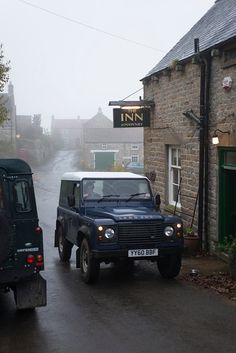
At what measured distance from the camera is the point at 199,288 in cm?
876

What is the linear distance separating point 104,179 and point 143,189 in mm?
864

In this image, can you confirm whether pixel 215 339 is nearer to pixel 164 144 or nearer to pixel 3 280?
pixel 3 280

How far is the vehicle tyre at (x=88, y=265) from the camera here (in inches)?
349

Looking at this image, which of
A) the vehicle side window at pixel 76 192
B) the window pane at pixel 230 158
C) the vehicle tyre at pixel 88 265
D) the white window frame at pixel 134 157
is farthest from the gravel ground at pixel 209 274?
the white window frame at pixel 134 157

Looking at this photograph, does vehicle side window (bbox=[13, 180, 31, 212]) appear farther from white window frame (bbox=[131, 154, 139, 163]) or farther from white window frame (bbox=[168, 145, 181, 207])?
white window frame (bbox=[131, 154, 139, 163])

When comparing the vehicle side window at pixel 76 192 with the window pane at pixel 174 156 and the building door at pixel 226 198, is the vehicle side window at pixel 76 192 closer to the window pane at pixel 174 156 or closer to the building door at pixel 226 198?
the building door at pixel 226 198

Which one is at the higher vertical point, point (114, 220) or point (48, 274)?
point (114, 220)

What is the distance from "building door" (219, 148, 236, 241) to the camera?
35.9 ft

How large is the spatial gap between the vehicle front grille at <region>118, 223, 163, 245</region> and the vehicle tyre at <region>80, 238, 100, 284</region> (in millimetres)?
600

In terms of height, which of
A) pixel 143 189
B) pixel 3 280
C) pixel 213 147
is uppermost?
pixel 213 147

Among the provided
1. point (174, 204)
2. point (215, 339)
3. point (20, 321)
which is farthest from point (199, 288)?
point (174, 204)

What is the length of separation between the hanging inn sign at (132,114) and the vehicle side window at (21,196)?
810 centimetres

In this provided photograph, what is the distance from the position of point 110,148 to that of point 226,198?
5131 centimetres

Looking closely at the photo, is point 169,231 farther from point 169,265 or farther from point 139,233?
point 169,265
